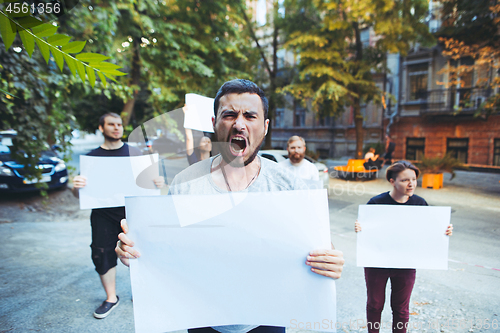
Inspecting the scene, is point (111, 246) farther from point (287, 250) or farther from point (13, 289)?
point (287, 250)

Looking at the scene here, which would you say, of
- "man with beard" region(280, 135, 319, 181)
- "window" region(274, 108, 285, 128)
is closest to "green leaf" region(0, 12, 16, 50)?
"man with beard" region(280, 135, 319, 181)

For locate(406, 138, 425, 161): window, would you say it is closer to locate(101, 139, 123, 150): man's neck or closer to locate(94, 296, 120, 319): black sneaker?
locate(101, 139, 123, 150): man's neck

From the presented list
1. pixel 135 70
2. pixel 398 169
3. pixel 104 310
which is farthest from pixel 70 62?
pixel 135 70

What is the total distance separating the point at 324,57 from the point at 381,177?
17.6 feet

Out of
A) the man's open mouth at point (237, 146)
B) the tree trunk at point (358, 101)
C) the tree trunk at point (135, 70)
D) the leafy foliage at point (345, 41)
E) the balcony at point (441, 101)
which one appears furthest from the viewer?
the balcony at point (441, 101)

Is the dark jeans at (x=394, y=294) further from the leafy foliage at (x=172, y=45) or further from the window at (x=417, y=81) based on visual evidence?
the window at (x=417, y=81)

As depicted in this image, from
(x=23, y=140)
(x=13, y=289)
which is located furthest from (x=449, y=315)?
(x=23, y=140)

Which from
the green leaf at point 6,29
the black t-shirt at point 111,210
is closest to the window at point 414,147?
the black t-shirt at point 111,210

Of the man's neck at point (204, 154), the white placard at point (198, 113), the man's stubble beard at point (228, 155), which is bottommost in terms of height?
the man's neck at point (204, 154)

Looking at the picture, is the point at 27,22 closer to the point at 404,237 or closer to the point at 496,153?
the point at 404,237

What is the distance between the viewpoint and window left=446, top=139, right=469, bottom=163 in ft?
50.0

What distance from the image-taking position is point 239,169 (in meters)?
1.47

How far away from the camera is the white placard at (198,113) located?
2324 mm

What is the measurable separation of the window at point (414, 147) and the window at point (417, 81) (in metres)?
2.50
